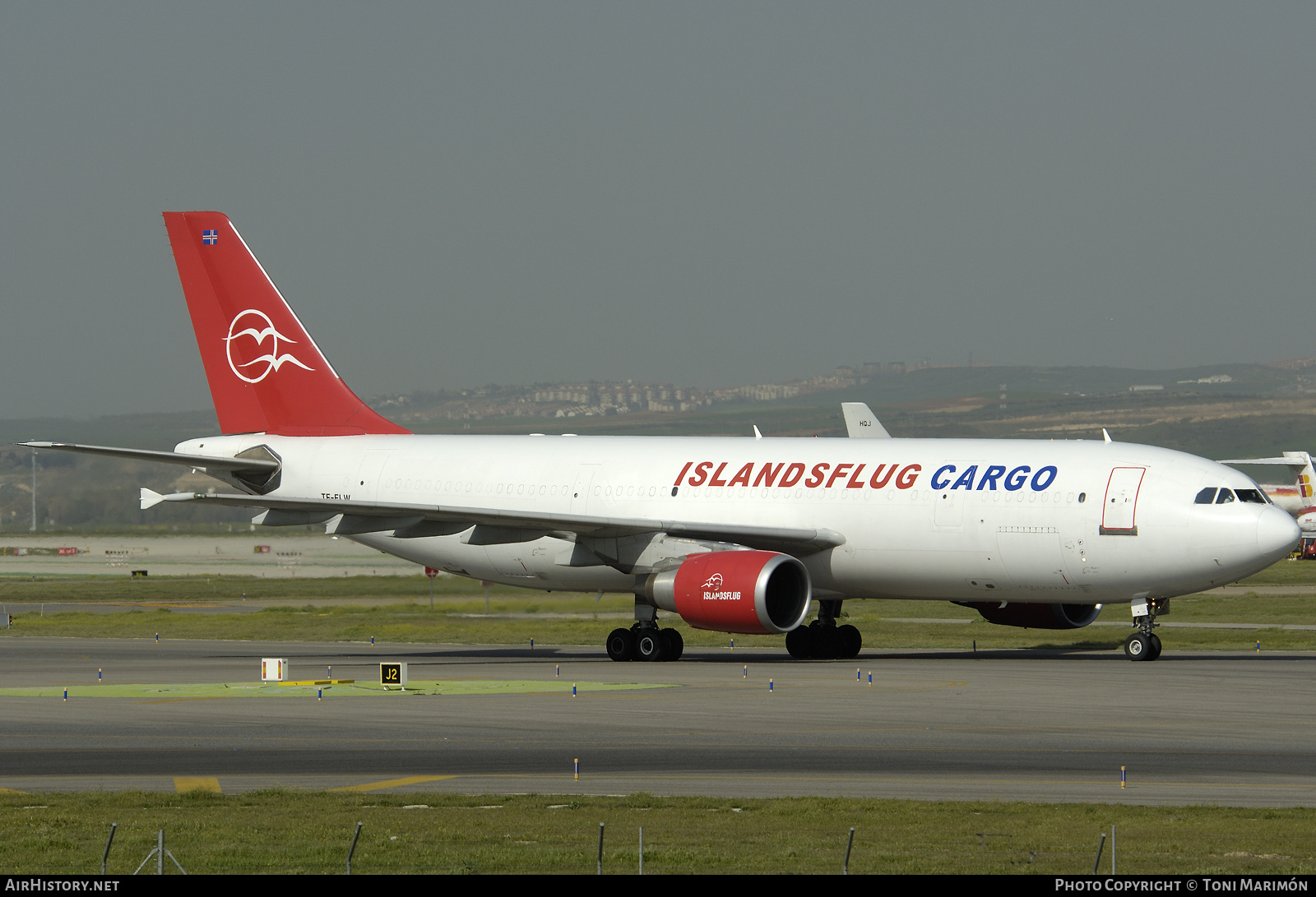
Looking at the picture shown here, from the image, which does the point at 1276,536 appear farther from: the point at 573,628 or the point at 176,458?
the point at 176,458

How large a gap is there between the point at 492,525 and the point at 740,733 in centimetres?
1555

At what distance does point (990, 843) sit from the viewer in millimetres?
15719

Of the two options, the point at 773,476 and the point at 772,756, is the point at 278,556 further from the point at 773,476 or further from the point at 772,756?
the point at 772,756

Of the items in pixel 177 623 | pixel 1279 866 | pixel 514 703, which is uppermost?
pixel 177 623

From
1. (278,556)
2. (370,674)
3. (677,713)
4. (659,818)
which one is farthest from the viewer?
(278,556)

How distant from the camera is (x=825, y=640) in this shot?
41.2 meters

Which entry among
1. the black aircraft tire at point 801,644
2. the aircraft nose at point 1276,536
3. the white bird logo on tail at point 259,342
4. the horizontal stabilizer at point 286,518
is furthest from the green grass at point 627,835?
the white bird logo on tail at point 259,342

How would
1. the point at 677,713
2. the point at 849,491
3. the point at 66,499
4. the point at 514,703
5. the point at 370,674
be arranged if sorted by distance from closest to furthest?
the point at 677,713
the point at 514,703
the point at 370,674
the point at 849,491
the point at 66,499

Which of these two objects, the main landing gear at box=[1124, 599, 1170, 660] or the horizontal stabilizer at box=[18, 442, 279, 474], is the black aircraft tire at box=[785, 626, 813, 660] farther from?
the horizontal stabilizer at box=[18, 442, 279, 474]

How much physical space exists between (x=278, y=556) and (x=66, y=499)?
33.6 meters

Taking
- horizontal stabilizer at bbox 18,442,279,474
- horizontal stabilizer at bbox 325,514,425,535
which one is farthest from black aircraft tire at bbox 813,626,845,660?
horizontal stabilizer at bbox 18,442,279,474

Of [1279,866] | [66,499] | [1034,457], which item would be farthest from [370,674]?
[66,499]

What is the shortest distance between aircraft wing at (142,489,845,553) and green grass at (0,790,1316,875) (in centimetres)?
1970

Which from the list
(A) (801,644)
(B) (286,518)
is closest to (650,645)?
(A) (801,644)
